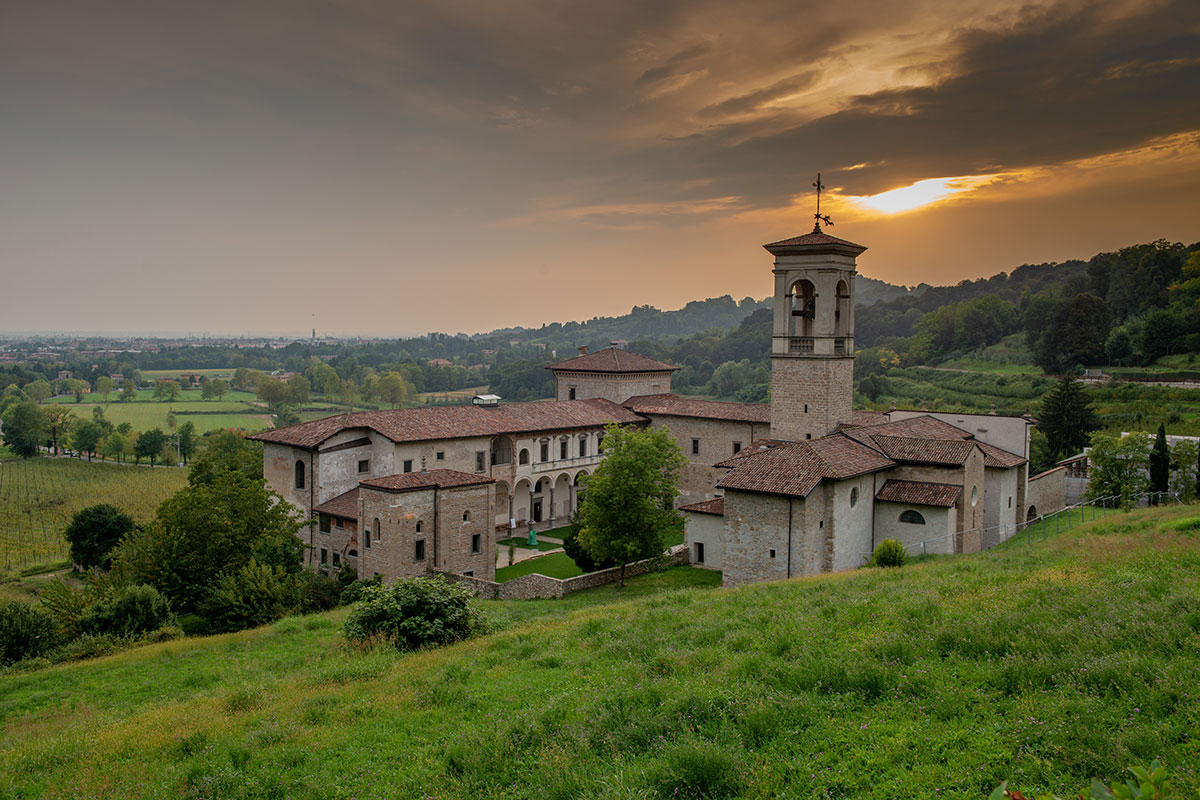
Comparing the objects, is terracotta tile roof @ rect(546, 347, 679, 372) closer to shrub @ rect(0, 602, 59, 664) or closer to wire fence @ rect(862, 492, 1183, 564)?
wire fence @ rect(862, 492, 1183, 564)

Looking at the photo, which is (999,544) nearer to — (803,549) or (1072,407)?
(803,549)

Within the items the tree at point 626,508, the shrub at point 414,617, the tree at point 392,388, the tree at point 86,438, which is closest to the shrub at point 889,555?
the tree at point 626,508

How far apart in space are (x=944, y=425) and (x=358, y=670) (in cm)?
2825

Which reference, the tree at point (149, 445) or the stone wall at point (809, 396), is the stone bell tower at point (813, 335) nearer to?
the stone wall at point (809, 396)

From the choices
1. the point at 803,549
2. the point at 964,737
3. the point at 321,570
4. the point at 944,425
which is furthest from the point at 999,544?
the point at 321,570

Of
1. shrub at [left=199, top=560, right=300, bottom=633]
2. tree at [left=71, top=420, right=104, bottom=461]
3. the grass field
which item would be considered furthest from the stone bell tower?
tree at [left=71, top=420, right=104, bottom=461]

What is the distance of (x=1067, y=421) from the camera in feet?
161

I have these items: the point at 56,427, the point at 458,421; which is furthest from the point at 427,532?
the point at 56,427

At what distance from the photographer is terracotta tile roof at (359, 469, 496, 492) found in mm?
29141

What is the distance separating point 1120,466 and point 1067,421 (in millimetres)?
15514

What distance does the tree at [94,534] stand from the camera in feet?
139

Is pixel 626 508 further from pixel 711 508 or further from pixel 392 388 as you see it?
pixel 392 388

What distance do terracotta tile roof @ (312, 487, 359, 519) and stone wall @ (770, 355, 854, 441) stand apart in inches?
753

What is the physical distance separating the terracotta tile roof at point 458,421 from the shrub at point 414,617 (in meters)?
19.3
